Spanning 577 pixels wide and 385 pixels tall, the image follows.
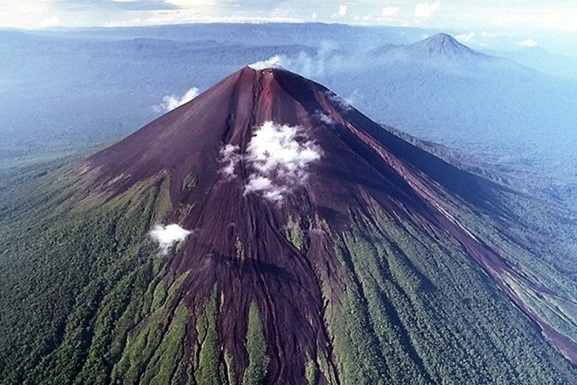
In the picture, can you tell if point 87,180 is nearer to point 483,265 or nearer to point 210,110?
point 210,110

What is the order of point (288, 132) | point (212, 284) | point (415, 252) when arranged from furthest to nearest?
point (288, 132) < point (415, 252) < point (212, 284)

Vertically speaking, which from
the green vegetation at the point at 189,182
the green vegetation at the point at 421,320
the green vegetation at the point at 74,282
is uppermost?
the green vegetation at the point at 189,182

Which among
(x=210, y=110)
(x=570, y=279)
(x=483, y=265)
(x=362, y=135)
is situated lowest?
(x=570, y=279)

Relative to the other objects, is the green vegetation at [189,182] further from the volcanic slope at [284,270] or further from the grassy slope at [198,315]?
the grassy slope at [198,315]

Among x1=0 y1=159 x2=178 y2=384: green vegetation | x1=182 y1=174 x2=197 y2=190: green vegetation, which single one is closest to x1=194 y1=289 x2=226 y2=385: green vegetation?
x1=0 y1=159 x2=178 y2=384: green vegetation

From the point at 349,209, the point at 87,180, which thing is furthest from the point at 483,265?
the point at 87,180

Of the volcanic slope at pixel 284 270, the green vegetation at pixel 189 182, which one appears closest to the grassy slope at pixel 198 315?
the volcanic slope at pixel 284 270

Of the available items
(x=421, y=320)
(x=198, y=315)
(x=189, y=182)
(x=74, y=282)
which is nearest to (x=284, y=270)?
(x=198, y=315)

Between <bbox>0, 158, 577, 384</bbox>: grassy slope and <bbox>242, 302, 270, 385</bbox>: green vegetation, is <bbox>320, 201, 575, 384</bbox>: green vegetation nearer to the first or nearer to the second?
<bbox>0, 158, 577, 384</bbox>: grassy slope
